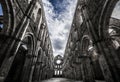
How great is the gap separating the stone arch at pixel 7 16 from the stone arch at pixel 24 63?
8.31 ft

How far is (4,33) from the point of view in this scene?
5.80 metres

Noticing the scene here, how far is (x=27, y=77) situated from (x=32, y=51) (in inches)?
125

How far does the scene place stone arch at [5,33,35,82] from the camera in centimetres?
889

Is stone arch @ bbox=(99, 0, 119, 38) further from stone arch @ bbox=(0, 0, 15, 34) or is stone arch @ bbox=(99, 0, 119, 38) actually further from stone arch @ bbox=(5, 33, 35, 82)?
stone arch @ bbox=(5, 33, 35, 82)

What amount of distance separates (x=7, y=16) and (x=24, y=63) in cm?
611

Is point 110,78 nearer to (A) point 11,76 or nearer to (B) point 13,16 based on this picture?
(B) point 13,16

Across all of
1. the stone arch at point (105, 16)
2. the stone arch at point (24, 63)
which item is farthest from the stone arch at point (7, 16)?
the stone arch at point (105, 16)

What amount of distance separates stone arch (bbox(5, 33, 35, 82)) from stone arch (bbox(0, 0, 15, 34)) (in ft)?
8.31

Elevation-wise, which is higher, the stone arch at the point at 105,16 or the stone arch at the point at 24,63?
the stone arch at the point at 105,16

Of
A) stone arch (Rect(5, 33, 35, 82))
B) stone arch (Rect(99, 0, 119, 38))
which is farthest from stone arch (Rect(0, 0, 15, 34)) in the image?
stone arch (Rect(99, 0, 119, 38))

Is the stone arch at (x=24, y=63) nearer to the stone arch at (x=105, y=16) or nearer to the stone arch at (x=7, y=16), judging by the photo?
the stone arch at (x=7, y=16)

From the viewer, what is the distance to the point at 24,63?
31.4 ft

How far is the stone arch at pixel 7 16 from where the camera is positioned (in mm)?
5742

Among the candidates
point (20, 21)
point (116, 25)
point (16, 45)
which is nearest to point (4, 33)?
point (16, 45)
